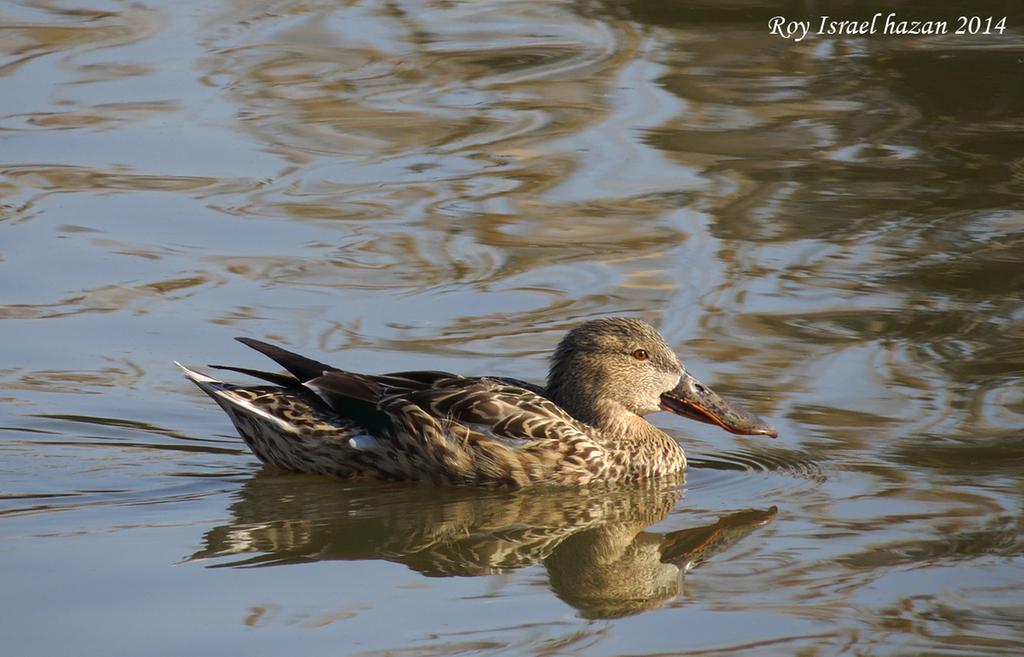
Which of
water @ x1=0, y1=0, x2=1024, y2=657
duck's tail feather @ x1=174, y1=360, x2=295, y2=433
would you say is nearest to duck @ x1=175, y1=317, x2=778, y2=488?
duck's tail feather @ x1=174, y1=360, x2=295, y2=433

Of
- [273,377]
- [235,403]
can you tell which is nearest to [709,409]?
[273,377]

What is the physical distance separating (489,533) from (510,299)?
3058 millimetres

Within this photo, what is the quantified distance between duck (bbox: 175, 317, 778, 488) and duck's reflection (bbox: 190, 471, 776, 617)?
0.31 feet

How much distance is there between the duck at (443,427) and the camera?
8555 mm

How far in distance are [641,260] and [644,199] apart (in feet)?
3.85

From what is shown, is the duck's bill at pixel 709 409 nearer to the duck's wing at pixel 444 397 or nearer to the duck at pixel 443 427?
the duck at pixel 443 427

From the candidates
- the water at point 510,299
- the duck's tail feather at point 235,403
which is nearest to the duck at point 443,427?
the duck's tail feather at point 235,403

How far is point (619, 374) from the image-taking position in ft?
29.4

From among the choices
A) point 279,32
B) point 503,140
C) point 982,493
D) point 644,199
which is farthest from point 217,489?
point 279,32

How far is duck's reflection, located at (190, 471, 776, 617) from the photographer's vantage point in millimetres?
7305

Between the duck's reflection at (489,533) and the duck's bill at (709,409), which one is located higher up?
the duck's bill at (709,409)

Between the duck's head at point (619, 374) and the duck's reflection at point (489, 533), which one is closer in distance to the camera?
the duck's reflection at point (489, 533)

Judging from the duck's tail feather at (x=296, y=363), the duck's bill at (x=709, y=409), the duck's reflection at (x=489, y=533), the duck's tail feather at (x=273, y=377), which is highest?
the duck's tail feather at (x=296, y=363)

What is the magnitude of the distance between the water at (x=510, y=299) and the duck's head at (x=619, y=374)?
14.9 inches
